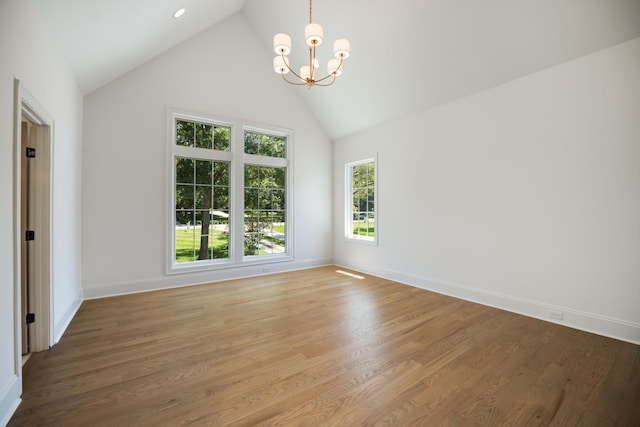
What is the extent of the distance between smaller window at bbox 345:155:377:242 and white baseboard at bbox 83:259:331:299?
1135mm

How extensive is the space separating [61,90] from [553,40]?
511 centimetres

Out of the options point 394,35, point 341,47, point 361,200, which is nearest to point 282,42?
point 341,47

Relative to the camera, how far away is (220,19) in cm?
476

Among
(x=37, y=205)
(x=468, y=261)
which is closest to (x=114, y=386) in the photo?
(x=37, y=205)

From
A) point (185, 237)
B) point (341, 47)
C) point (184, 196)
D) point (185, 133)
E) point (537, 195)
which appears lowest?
point (185, 237)

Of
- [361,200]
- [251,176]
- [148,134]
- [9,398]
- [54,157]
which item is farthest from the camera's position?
[361,200]

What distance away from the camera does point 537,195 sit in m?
3.31

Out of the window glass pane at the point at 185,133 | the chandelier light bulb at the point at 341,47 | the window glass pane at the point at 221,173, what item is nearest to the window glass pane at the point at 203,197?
the window glass pane at the point at 221,173

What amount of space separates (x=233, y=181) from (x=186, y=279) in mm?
1828

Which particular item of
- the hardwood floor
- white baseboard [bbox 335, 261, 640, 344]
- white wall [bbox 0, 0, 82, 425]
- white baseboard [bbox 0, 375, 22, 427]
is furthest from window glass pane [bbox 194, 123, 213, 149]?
white baseboard [bbox 335, 261, 640, 344]

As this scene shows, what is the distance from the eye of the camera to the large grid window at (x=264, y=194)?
17.7 feet

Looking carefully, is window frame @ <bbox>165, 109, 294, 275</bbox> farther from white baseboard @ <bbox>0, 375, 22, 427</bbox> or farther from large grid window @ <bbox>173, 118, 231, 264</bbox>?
white baseboard @ <bbox>0, 375, 22, 427</bbox>

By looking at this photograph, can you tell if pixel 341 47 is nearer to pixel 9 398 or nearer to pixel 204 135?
pixel 204 135

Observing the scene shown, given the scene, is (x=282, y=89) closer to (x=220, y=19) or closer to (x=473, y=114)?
(x=220, y=19)
